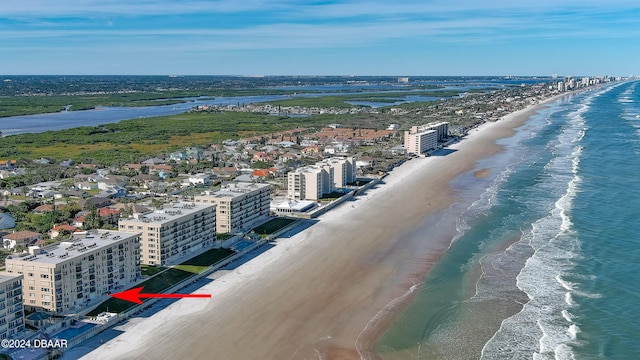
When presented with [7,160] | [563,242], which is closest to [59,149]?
[7,160]

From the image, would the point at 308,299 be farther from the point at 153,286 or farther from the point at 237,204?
the point at 237,204

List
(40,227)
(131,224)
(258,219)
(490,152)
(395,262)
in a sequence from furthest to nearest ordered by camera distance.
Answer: (490,152)
(258,219)
(40,227)
(395,262)
(131,224)

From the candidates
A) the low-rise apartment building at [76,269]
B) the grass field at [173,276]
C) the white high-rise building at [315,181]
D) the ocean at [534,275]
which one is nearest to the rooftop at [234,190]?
the grass field at [173,276]

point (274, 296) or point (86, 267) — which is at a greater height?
point (86, 267)

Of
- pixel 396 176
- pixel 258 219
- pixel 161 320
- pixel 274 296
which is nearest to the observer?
pixel 161 320

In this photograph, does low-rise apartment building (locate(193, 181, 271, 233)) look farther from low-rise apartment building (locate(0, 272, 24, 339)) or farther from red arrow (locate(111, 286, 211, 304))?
Answer: low-rise apartment building (locate(0, 272, 24, 339))

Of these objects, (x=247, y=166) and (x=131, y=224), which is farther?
(x=247, y=166)

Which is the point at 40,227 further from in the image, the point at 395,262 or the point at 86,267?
the point at 395,262
